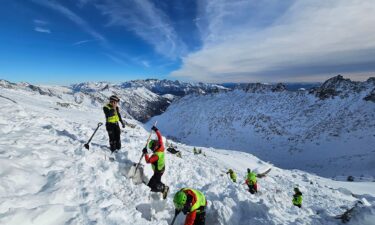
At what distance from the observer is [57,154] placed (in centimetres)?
1116

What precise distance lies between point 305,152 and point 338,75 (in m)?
48.3

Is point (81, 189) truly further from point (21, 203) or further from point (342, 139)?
point (342, 139)

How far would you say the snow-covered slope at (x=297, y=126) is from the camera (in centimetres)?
6631

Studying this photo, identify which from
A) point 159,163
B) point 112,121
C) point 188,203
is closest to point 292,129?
point 112,121

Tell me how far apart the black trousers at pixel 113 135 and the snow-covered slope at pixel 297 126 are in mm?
51260

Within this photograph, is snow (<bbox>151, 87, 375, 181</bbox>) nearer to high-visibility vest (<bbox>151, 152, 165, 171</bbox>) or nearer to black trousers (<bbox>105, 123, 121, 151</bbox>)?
high-visibility vest (<bbox>151, 152, 165, 171</bbox>)

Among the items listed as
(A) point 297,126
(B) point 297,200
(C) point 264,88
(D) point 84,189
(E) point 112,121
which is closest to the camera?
(D) point 84,189

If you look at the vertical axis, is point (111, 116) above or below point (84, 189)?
above

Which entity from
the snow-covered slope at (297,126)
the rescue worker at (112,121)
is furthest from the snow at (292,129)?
the rescue worker at (112,121)

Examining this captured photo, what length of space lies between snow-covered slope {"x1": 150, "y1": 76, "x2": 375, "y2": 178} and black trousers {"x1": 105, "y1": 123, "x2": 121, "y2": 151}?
5126 centimetres

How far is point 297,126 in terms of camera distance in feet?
292

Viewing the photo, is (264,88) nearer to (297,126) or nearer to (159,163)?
(297,126)

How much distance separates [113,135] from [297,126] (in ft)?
275

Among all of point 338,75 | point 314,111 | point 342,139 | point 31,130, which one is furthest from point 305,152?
point 31,130
